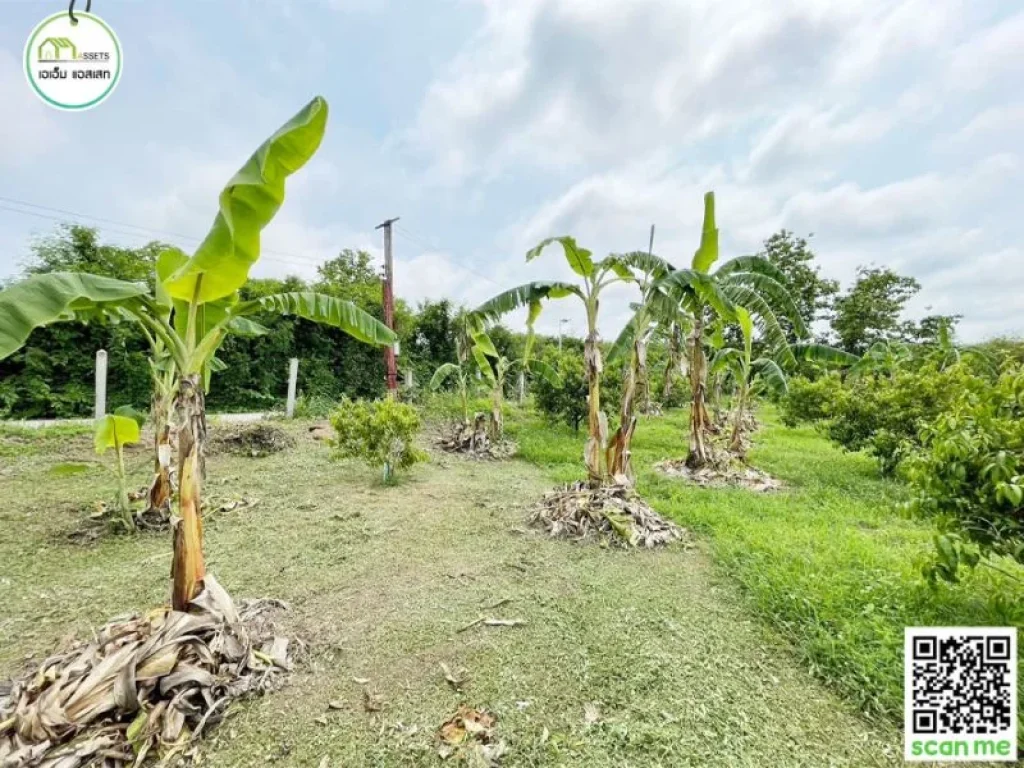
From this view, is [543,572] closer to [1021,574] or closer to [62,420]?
[1021,574]

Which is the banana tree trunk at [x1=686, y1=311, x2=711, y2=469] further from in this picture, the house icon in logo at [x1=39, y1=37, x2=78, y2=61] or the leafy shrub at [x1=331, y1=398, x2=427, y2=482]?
the house icon in logo at [x1=39, y1=37, x2=78, y2=61]

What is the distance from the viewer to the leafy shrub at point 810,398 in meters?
7.29

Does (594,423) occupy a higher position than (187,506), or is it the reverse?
(594,423)

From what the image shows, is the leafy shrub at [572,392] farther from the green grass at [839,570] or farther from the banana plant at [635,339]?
the banana plant at [635,339]

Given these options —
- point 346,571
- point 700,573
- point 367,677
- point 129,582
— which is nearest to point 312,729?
point 367,677

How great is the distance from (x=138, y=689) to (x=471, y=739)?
1.47 meters

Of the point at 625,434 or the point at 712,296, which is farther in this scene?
the point at 625,434

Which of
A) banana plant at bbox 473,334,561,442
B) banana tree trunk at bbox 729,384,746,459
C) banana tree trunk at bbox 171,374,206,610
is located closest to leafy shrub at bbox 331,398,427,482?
banana plant at bbox 473,334,561,442

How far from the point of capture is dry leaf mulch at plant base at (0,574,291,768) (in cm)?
163

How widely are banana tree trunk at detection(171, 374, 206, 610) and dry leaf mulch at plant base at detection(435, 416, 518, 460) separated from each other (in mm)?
5710

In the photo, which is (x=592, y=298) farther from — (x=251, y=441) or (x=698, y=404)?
(x=251, y=441)

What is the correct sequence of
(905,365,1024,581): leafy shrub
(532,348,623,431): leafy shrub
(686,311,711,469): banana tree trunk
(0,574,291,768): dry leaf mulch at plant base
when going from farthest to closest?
(532,348,623,431): leafy shrub < (686,311,711,469): banana tree trunk < (905,365,1024,581): leafy shrub < (0,574,291,768): dry leaf mulch at plant base

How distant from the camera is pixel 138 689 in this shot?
1.80m

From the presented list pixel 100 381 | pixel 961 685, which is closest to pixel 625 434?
pixel 961 685
